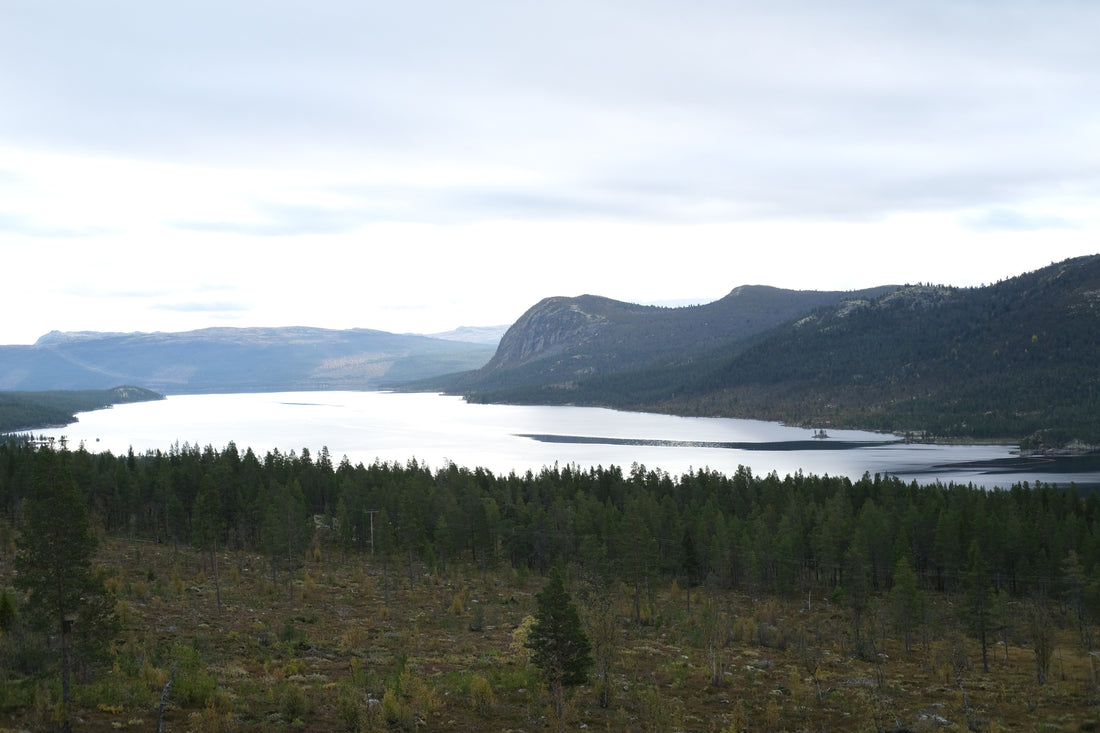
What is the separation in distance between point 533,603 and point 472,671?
28.0 metres

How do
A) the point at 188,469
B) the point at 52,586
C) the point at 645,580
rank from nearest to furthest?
the point at 52,586, the point at 645,580, the point at 188,469

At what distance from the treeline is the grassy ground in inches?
272

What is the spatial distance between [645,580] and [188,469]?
65.2m

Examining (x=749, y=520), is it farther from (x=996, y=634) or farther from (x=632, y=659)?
→ (x=632, y=659)

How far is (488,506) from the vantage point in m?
99.1


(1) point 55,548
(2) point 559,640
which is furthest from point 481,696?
(1) point 55,548

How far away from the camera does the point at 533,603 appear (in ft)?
231

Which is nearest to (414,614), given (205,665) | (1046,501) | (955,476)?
(205,665)

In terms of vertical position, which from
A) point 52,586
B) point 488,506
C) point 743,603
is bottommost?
point 743,603

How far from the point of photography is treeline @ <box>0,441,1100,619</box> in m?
80.9

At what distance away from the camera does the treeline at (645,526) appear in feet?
265

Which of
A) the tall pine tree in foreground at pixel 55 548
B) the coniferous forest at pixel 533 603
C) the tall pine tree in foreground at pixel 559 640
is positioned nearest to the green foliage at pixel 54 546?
the tall pine tree in foreground at pixel 55 548

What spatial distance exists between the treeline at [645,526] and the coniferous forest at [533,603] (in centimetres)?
42

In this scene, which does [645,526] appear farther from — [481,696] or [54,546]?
[54,546]
